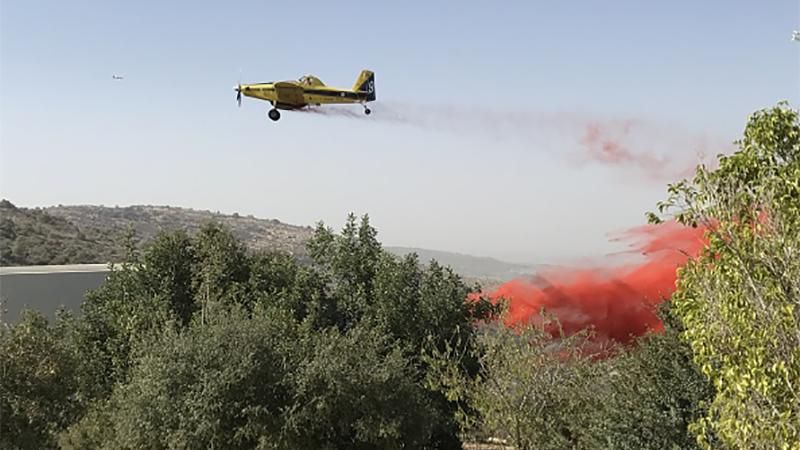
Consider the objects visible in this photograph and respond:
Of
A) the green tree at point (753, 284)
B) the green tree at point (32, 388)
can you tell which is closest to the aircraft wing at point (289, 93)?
the green tree at point (32, 388)

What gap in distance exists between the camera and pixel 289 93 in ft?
98.9

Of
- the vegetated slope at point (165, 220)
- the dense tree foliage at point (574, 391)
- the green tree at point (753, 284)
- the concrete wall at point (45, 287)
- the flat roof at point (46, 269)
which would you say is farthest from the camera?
the vegetated slope at point (165, 220)

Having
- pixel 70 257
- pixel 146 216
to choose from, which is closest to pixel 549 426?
pixel 70 257

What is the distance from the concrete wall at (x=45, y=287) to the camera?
136 ft

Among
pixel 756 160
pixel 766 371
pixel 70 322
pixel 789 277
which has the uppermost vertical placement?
pixel 756 160

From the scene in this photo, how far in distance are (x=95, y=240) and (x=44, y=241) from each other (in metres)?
13.1

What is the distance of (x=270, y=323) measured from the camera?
21375 mm

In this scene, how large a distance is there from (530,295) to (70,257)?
42829 millimetres

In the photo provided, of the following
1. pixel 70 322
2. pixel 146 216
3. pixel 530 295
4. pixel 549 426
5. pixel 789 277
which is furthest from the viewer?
pixel 146 216

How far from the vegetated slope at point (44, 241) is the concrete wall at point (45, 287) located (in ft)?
31.7

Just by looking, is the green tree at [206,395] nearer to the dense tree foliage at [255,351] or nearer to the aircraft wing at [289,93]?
the dense tree foliage at [255,351]

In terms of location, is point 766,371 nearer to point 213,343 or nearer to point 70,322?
point 213,343

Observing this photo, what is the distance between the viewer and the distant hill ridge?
44288 millimetres

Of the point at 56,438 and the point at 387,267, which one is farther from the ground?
the point at 387,267
